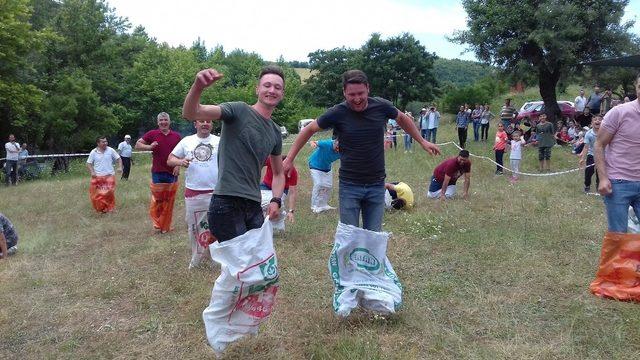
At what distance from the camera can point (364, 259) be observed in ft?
13.9

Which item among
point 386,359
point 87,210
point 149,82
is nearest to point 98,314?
point 386,359

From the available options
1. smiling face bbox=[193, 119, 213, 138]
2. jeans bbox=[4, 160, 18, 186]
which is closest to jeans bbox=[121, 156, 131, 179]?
jeans bbox=[4, 160, 18, 186]

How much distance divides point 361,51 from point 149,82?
64.8 feet

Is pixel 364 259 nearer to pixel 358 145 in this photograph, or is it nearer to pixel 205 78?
pixel 358 145

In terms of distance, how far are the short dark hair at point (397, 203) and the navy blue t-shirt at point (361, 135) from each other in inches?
199

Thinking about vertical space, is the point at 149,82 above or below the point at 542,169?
above

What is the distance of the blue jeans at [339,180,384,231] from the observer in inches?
168

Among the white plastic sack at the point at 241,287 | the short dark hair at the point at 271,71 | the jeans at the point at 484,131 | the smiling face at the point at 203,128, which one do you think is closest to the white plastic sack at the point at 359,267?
the white plastic sack at the point at 241,287

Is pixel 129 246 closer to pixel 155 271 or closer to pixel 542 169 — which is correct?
pixel 155 271

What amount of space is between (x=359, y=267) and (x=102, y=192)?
27.0ft

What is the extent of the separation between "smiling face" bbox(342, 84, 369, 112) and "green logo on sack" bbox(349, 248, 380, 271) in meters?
1.13

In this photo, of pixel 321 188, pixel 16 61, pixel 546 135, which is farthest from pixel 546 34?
pixel 16 61

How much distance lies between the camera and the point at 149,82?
38094 mm

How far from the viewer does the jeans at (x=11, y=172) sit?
19.9m
